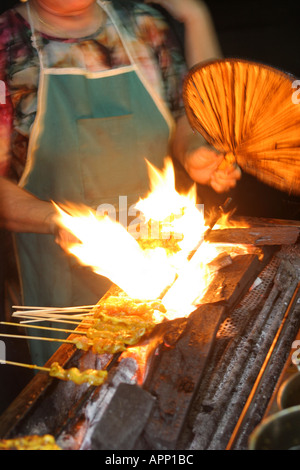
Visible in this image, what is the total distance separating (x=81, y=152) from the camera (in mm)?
3549

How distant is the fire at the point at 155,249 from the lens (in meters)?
2.63

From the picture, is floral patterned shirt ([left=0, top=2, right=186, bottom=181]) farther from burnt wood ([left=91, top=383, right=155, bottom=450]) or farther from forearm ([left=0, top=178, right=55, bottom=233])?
burnt wood ([left=91, top=383, right=155, bottom=450])

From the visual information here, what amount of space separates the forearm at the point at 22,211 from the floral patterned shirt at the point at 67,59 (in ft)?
0.65

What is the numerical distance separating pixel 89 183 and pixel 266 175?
138 cm

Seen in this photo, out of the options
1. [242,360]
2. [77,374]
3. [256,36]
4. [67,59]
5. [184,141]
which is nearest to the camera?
[77,374]

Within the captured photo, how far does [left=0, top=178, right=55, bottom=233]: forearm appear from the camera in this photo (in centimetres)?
298

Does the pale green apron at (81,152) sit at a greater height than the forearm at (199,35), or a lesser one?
lesser

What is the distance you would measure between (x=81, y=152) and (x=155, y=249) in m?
1.05

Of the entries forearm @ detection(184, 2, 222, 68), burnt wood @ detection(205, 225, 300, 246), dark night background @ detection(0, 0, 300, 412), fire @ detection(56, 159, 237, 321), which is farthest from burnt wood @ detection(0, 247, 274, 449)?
dark night background @ detection(0, 0, 300, 412)

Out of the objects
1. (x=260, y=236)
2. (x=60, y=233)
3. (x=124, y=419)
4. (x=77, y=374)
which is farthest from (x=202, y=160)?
(x=124, y=419)

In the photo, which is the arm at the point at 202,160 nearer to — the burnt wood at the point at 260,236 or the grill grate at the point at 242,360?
the burnt wood at the point at 260,236

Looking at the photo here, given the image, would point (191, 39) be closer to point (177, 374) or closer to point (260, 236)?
point (260, 236)

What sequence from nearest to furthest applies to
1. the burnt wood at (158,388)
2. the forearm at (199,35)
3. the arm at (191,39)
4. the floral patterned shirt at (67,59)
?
the burnt wood at (158,388)
the floral patterned shirt at (67,59)
the arm at (191,39)
the forearm at (199,35)

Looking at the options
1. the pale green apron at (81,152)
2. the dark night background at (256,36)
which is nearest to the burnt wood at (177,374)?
the pale green apron at (81,152)
